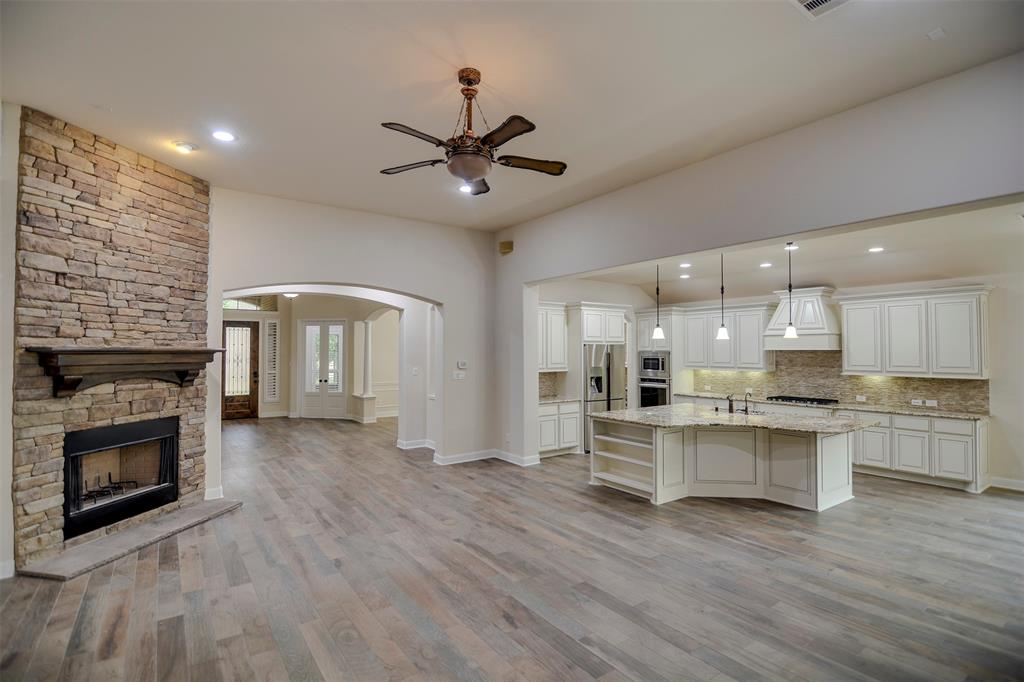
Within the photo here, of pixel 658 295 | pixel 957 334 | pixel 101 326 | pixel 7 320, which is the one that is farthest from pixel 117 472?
pixel 957 334

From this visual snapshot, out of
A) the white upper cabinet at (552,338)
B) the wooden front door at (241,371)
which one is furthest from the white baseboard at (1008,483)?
the wooden front door at (241,371)

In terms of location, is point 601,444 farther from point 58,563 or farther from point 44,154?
point 44,154

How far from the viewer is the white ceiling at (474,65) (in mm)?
2533

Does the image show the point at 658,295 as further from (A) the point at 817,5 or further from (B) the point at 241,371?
(B) the point at 241,371

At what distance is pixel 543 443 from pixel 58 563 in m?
5.18

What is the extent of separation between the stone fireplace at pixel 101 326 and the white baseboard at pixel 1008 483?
905cm

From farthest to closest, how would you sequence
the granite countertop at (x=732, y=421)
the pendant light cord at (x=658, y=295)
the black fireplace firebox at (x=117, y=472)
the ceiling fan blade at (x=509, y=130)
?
the pendant light cord at (x=658, y=295)
the granite countertop at (x=732, y=421)
the black fireplace firebox at (x=117, y=472)
the ceiling fan blade at (x=509, y=130)

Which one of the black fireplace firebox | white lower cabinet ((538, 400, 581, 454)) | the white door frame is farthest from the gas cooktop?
the white door frame

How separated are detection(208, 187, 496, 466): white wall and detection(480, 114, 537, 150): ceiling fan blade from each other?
354 centimetres

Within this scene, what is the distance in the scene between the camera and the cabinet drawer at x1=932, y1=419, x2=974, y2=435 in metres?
5.64

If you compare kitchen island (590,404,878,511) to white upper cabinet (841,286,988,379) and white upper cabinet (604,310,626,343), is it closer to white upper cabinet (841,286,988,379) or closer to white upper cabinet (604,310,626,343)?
white upper cabinet (841,286,988,379)

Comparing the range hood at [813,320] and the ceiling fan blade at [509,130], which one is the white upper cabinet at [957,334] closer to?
the range hood at [813,320]

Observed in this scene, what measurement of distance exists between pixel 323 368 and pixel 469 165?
371 inches

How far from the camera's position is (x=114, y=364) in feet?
13.1
